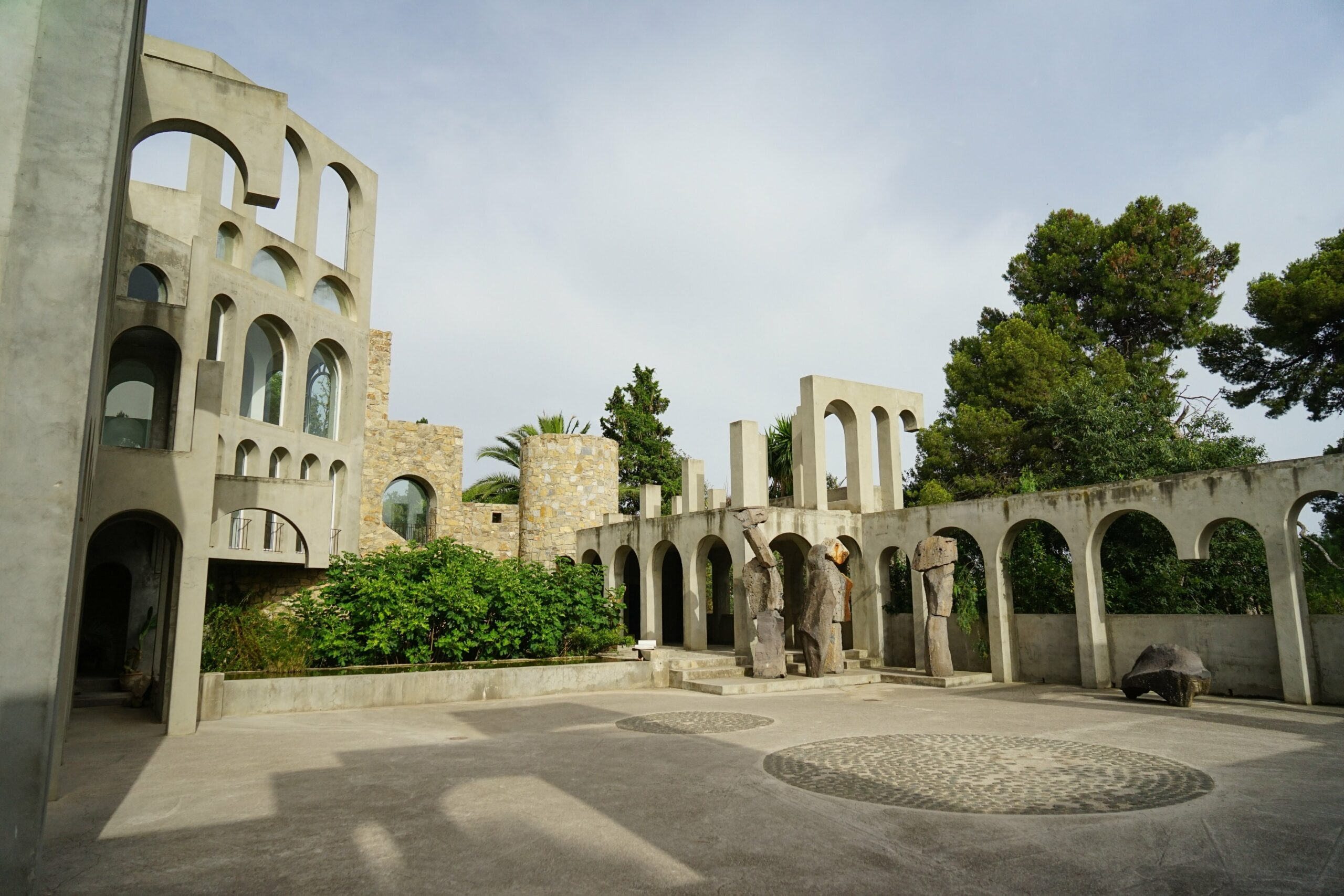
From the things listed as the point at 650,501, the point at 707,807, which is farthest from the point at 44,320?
the point at 650,501

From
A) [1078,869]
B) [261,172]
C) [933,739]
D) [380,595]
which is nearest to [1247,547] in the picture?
[933,739]

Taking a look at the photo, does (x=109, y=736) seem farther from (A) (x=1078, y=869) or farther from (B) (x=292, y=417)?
(B) (x=292, y=417)

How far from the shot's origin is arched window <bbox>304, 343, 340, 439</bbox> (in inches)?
749

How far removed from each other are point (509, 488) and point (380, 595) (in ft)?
73.0

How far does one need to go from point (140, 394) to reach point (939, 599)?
14.6m

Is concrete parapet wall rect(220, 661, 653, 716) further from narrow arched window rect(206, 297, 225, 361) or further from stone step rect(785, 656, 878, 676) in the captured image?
narrow arched window rect(206, 297, 225, 361)

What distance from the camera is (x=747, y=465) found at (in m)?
17.0

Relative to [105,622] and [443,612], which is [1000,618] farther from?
[105,622]

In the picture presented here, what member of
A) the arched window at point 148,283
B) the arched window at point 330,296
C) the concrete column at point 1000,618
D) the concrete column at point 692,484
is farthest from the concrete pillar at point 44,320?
the concrete column at point 692,484

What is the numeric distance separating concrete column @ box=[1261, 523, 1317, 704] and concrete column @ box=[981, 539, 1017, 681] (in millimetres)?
4142

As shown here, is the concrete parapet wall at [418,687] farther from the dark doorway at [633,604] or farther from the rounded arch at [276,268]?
the rounded arch at [276,268]

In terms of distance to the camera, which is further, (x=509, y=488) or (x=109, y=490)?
(x=509, y=488)

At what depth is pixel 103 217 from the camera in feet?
14.3

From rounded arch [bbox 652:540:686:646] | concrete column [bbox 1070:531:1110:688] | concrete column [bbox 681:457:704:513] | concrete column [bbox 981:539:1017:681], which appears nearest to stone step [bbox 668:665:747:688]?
concrete column [bbox 981:539:1017:681]
